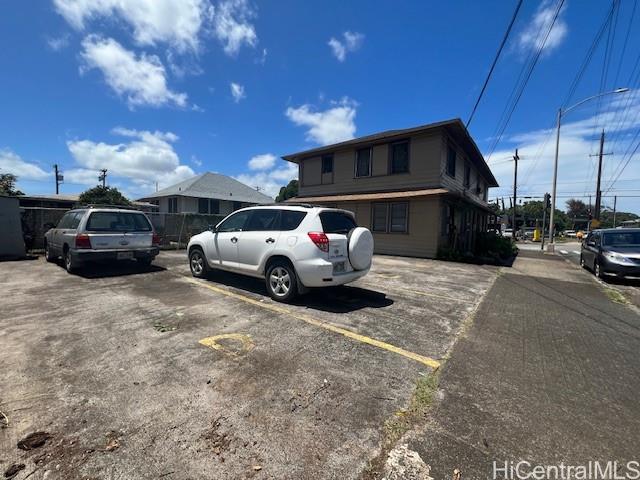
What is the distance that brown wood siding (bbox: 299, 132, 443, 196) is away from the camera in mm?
14219

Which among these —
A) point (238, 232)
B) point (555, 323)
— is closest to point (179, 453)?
point (238, 232)

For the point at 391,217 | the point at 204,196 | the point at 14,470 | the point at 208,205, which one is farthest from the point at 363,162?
the point at 208,205

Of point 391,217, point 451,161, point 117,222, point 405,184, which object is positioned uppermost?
point 451,161

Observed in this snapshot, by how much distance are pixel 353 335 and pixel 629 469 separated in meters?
2.76

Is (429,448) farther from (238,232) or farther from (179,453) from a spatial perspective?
(238,232)

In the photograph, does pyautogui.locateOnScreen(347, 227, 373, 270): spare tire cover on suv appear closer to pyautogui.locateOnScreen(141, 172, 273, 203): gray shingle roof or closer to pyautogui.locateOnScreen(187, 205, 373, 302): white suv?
pyautogui.locateOnScreen(187, 205, 373, 302): white suv

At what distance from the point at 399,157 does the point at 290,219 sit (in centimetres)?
1119

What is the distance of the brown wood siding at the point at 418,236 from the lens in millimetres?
13844

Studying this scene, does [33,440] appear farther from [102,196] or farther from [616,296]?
[102,196]

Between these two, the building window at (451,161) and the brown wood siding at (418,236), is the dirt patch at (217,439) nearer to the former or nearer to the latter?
the brown wood siding at (418,236)

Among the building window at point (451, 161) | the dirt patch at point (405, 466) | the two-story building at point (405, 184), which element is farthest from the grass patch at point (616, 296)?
the building window at point (451, 161)

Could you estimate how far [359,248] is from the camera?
577 centimetres

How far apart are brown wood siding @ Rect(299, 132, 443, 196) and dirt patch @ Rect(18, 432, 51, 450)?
47.2 ft

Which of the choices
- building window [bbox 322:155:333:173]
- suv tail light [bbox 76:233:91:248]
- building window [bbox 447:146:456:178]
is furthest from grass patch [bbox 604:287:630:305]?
building window [bbox 322:155:333:173]
